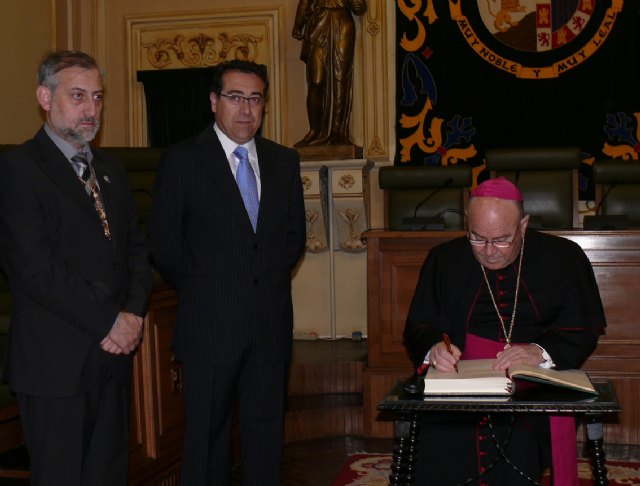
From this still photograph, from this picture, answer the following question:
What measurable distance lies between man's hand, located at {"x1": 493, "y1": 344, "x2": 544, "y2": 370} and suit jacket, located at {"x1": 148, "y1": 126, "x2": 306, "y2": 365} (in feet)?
2.65

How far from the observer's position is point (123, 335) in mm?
2662

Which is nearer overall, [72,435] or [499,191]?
[72,435]

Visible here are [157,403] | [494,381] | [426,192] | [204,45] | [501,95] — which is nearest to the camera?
[494,381]

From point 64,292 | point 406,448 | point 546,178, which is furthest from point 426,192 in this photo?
point 64,292

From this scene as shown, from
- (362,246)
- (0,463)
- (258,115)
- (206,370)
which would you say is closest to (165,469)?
(0,463)

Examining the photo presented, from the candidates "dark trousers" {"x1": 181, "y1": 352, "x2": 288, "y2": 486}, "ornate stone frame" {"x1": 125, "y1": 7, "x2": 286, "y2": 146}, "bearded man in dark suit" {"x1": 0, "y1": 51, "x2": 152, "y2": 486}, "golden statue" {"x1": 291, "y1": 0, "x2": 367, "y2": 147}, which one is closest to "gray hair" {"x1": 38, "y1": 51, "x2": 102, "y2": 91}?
"bearded man in dark suit" {"x1": 0, "y1": 51, "x2": 152, "y2": 486}

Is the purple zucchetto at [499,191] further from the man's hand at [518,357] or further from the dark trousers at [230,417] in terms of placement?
the dark trousers at [230,417]

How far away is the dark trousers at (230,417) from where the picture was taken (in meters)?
3.03

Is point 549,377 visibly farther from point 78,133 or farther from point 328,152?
point 328,152

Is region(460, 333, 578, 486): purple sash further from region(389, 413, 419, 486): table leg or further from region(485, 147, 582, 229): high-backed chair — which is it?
region(485, 147, 582, 229): high-backed chair

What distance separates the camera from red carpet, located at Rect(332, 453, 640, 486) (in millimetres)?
4039

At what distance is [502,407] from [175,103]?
592 centimetres

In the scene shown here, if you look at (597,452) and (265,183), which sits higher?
→ (265,183)

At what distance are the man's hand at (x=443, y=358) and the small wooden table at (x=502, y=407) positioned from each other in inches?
3.7
